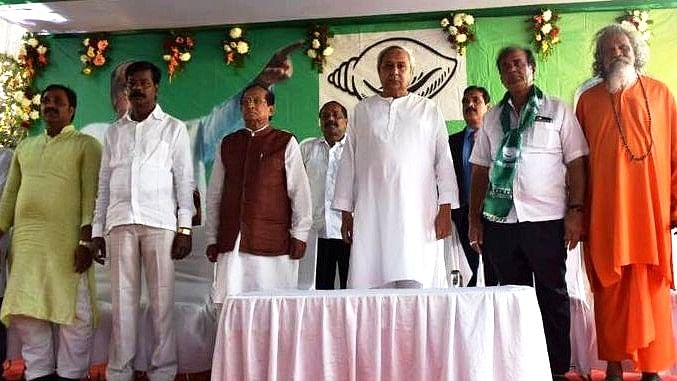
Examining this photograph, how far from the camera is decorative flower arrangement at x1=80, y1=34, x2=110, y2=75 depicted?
5.75m

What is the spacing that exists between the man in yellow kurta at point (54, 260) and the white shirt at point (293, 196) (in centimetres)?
71

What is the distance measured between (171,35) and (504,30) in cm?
250

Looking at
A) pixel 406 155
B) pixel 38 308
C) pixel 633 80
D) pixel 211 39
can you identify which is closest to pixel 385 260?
pixel 406 155

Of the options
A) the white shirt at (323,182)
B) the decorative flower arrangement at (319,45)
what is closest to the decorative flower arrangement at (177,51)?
the decorative flower arrangement at (319,45)

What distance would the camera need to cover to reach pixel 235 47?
5625 mm

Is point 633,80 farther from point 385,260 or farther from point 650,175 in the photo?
point 385,260

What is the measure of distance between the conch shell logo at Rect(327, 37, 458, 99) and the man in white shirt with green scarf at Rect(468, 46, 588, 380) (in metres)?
1.77

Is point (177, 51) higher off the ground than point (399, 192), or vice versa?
point (177, 51)

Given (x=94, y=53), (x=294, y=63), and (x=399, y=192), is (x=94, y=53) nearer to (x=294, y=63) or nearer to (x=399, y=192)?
(x=294, y=63)

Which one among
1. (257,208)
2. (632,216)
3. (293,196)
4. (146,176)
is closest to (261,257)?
(257,208)

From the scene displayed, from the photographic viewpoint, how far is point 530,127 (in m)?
3.55

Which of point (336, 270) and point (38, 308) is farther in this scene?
point (336, 270)

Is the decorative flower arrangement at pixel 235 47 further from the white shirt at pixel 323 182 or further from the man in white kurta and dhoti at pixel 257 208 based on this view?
the man in white kurta and dhoti at pixel 257 208

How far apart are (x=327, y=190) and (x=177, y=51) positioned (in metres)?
1.72
